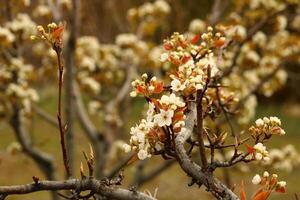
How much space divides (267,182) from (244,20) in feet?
16.3

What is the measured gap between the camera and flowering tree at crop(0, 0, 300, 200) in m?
1.82

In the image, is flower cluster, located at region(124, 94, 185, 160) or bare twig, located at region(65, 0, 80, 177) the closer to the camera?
flower cluster, located at region(124, 94, 185, 160)

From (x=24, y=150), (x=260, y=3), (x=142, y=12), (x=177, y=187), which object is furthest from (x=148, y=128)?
(x=177, y=187)

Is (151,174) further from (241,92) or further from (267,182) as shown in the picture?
(267,182)

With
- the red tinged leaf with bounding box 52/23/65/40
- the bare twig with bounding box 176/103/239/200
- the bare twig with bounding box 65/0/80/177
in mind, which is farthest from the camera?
the bare twig with bounding box 65/0/80/177

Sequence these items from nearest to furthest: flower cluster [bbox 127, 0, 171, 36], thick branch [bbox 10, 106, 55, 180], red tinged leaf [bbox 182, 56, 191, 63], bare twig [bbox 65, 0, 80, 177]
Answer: red tinged leaf [bbox 182, 56, 191, 63], bare twig [bbox 65, 0, 80, 177], thick branch [bbox 10, 106, 55, 180], flower cluster [bbox 127, 0, 171, 36]

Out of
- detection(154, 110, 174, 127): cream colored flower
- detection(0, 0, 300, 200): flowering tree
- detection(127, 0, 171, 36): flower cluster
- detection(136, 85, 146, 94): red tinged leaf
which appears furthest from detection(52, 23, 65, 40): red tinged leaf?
detection(127, 0, 171, 36): flower cluster

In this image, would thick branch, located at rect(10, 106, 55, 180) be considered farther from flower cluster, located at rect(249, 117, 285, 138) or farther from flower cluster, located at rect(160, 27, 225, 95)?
flower cluster, located at rect(249, 117, 285, 138)

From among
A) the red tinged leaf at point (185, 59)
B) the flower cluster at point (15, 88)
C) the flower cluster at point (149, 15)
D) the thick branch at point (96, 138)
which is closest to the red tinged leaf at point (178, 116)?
the red tinged leaf at point (185, 59)

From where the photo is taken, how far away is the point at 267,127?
6.31ft

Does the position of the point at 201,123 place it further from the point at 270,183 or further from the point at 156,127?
the point at 270,183

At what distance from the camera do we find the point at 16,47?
234 inches

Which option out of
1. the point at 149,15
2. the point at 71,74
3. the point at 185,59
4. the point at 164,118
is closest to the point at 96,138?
the point at 71,74

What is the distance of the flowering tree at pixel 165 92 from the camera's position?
182 cm
